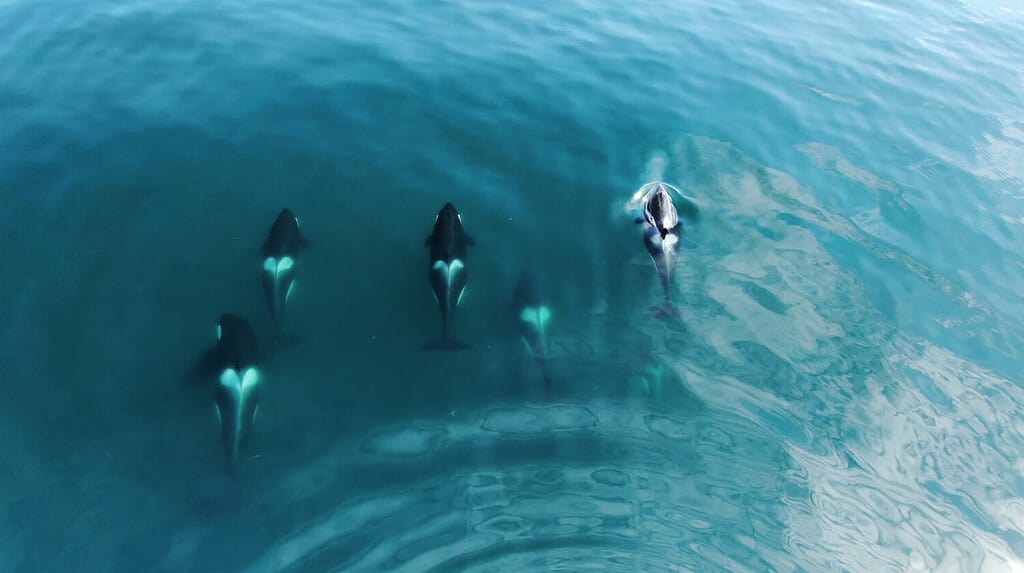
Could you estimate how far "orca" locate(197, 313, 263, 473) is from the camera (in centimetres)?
1142

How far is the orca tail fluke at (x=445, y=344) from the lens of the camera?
12906 mm

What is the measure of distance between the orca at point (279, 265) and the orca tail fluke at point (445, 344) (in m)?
3.08

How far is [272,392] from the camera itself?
1206cm

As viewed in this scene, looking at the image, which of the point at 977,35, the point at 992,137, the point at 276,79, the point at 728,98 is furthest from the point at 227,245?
the point at 977,35

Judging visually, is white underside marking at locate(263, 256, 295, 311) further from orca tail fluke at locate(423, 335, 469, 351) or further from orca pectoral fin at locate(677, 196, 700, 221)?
orca pectoral fin at locate(677, 196, 700, 221)

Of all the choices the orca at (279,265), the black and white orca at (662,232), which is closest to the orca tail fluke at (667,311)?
the black and white orca at (662,232)

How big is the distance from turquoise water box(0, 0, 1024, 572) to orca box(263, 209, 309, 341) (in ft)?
1.09

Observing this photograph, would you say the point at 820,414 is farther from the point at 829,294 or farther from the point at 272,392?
the point at 272,392

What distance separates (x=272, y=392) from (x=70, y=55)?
15201mm

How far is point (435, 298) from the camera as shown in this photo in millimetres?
13711

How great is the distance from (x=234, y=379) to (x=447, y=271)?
4697 millimetres

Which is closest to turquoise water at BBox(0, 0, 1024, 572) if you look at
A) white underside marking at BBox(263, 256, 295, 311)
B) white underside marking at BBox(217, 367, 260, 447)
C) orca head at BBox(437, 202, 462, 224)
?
white underside marking at BBox(217, 367, 260, 447)

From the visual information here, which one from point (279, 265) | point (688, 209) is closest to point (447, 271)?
point (279, 265)

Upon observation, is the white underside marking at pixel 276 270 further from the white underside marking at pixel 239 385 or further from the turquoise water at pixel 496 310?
the white underside marking at pixel 239 385
